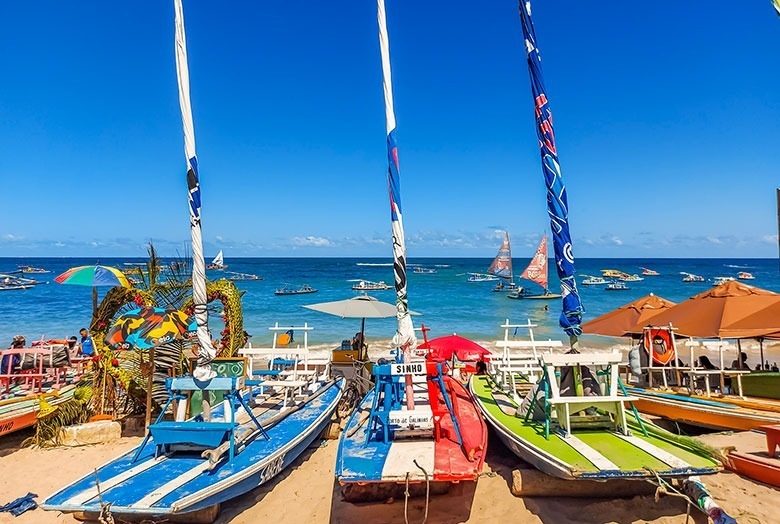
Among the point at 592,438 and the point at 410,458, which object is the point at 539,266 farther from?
the point at 410,458

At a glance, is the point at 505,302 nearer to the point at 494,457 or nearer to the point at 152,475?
the point at 494,457

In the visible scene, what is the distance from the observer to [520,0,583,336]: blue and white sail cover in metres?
6.82

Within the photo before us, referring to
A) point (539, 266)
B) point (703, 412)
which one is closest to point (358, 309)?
point (703, 412)

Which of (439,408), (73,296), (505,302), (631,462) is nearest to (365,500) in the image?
(439,408)

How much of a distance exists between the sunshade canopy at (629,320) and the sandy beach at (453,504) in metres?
4.95

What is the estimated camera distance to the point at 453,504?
6.22m

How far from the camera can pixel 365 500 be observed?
6.30 metres

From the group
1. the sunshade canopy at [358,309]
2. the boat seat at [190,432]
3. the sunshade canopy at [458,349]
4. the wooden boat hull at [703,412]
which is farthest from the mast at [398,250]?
the sunshade canopy at [358,309]

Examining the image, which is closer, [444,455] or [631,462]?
[631,462]

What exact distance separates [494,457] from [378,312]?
5053 millimetres

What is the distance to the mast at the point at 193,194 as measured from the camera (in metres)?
6.94

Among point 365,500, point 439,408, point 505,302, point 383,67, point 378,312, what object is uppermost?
point 383,67

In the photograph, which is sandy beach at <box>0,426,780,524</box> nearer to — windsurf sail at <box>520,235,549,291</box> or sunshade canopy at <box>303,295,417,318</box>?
sunshade canopy at <box>303,295,417,318</box>

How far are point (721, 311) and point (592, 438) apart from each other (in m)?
6.67
